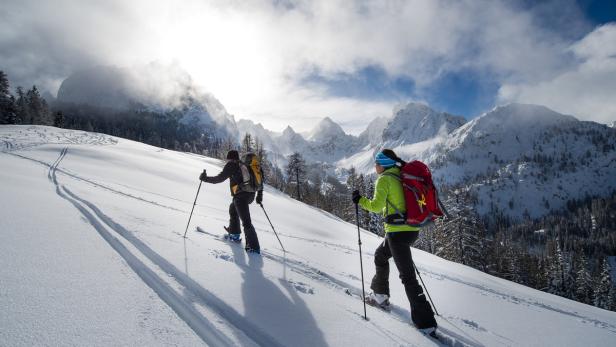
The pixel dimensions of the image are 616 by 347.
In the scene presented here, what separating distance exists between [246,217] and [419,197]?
13.4ft

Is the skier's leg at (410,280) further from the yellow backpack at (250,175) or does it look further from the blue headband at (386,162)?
the yellow backpack at (250,175)

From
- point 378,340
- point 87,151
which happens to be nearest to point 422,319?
point 378,340

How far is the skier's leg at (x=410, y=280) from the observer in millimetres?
4730

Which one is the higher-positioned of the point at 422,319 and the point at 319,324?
the point at 319,324

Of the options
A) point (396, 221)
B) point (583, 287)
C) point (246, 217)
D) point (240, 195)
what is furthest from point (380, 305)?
point (583, 287)

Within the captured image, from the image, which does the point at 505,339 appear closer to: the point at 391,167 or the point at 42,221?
the point at 391,167

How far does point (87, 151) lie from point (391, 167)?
3031cm

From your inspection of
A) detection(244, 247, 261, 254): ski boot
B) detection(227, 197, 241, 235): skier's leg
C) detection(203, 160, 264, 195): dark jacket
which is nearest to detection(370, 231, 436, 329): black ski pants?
detection(244, 247, 261, 254): ski boot

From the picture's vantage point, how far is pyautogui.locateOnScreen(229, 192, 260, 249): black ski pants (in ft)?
24.2

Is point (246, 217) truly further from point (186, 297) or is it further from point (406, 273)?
point (406, 273)

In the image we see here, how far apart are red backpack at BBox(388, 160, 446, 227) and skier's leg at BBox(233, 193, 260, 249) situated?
12.1 ft

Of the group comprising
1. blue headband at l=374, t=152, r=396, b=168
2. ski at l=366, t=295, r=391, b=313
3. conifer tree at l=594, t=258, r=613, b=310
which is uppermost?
blue headband at l=374, t=152, r=396, b=168

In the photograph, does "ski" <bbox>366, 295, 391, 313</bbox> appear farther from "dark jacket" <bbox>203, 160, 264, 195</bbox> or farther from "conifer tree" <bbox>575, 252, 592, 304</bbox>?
"conifer tree" <bbox>575, 252, 592, 304</bbox>

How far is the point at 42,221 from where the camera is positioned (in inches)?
227
